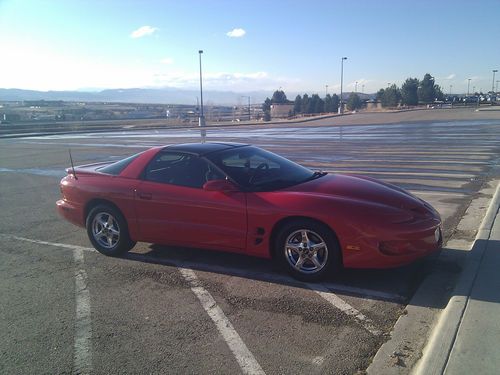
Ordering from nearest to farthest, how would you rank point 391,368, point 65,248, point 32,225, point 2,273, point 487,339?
point 391,368 < point 487,339 < point 2,273 < point 65,248 < point 32,225

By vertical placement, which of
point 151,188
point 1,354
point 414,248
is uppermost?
point 151,188

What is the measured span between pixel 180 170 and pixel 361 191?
211cm

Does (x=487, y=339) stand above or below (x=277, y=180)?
below

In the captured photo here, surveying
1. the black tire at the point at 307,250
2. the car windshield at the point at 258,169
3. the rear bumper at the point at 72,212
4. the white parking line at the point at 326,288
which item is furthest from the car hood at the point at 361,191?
the rear bumper at the point at 72,212

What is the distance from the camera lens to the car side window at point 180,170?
5.10 m

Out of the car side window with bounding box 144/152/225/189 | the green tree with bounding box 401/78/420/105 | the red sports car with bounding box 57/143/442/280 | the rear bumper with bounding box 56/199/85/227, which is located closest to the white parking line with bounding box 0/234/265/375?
the red sports car with bounding box 57/143/442/280

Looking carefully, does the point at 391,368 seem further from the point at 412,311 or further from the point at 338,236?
the point at 338,236

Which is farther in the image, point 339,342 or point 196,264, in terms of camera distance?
point 196,264

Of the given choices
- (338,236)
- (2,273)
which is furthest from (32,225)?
(338,236)

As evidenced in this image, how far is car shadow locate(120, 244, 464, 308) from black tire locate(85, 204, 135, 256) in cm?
19

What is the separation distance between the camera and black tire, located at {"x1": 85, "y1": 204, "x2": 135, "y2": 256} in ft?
18.1

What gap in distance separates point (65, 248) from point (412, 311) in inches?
175

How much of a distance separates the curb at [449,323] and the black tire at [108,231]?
3.69m

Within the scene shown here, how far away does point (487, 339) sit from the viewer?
3178 mm
